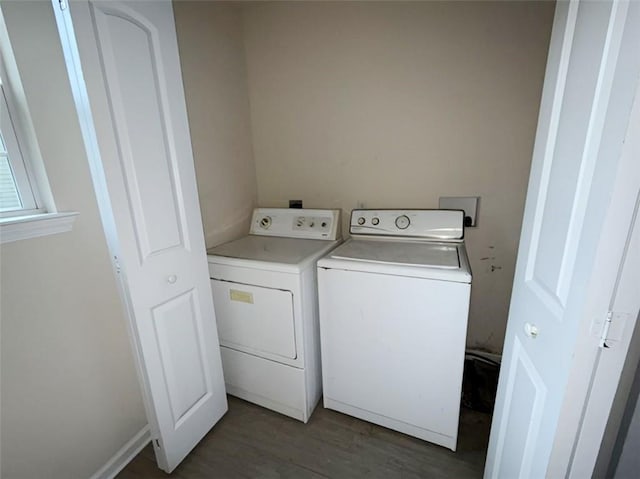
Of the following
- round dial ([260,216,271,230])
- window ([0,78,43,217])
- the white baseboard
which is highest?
window ([0,78,43,217])

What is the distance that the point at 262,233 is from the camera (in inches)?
80.8

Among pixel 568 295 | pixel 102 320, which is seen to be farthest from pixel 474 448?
pixel 102 320

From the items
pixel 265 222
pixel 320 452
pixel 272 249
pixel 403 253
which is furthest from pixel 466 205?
pixel 320 452

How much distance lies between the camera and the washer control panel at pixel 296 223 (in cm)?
191

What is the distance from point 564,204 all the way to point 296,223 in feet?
4.82

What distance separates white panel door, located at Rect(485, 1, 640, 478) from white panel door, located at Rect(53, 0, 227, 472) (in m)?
1.30

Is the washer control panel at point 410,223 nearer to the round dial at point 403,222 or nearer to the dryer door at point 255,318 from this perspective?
the round dial at point 403,222

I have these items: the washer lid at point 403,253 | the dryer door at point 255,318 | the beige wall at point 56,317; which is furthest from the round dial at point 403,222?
the beige wall at point 56,317

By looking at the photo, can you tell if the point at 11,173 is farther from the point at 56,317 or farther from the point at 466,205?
the point at 466,205

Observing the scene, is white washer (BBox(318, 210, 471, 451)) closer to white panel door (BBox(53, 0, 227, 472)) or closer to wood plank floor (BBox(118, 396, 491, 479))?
wood plank floor (BBox(118, 396, 491, 479))

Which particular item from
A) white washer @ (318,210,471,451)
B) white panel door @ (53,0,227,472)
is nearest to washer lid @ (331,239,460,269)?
white washer @ (318,210,471,451)

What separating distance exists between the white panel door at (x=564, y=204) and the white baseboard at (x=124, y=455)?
164 centimetres

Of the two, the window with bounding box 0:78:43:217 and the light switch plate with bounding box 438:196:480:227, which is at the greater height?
the window with bounding box 0:78:43:217

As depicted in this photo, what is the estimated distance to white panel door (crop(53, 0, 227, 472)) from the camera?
3.19 ft
